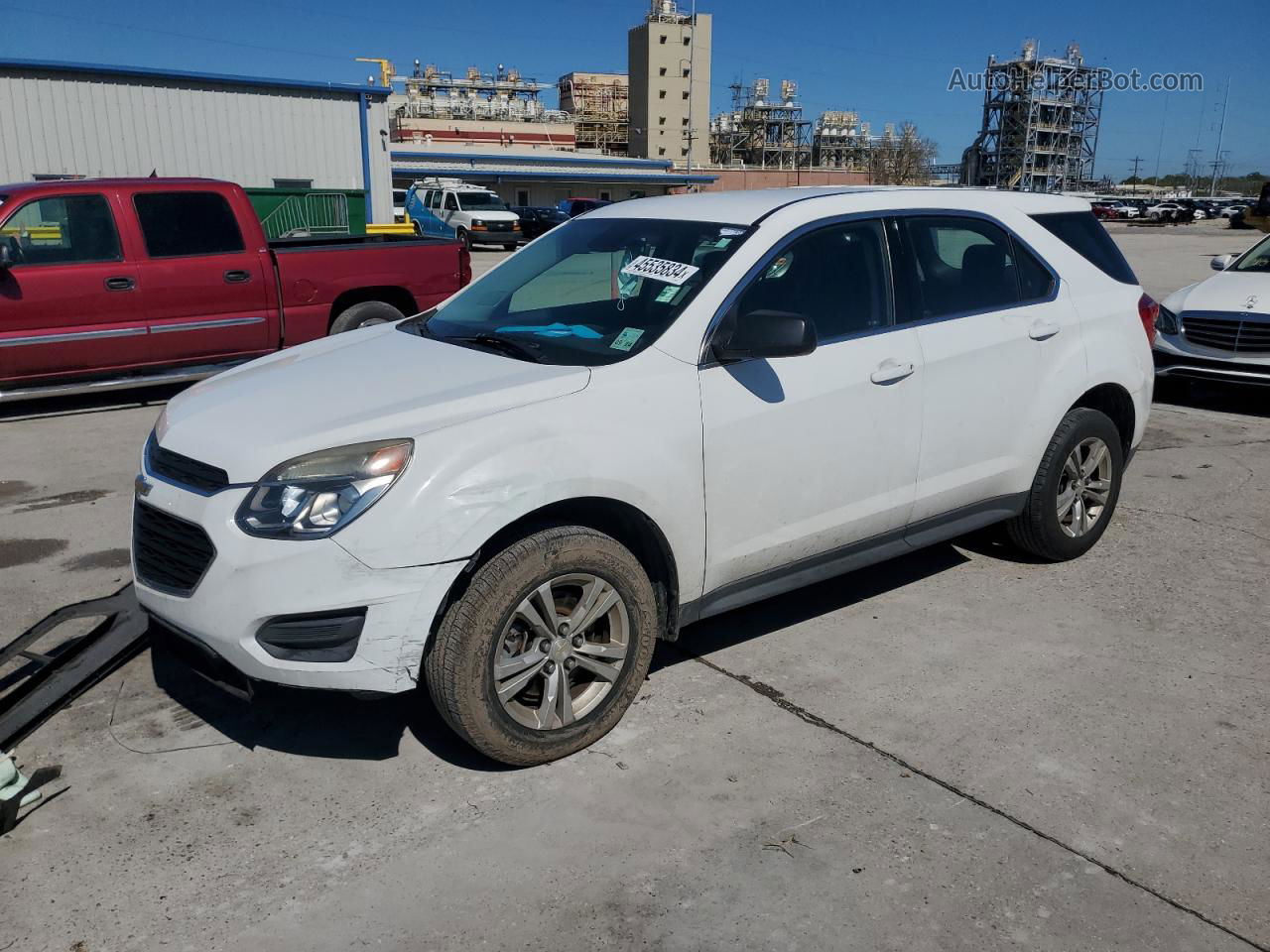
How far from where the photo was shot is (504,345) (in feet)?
12.4

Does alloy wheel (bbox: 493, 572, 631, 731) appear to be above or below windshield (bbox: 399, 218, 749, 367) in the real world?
below

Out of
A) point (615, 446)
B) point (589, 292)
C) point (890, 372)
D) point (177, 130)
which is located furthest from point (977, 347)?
point (177, 130)

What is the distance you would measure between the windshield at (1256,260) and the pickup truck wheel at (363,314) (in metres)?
7.92

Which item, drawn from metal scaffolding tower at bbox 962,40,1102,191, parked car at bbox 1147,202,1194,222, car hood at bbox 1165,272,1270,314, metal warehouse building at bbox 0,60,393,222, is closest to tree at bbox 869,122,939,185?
metal scaffolding tower at bbox 962,40,1102,191

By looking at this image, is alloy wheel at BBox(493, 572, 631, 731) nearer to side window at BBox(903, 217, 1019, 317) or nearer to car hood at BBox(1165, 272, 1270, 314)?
side window at BBox(903, 217, 1019, 317)

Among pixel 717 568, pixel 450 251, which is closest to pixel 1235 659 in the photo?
pixel 717 568

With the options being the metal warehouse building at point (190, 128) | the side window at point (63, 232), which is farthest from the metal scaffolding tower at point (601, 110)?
the side window at point (63, 232)

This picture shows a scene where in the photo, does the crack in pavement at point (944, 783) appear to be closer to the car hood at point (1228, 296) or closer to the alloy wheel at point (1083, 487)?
the alloy wheel at point (1083, 487)

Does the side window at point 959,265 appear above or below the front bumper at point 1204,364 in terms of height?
above

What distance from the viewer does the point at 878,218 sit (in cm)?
419

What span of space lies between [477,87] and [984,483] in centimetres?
13010

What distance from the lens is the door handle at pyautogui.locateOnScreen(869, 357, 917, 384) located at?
3967 mm

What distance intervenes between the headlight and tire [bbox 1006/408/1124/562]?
10.3 feet

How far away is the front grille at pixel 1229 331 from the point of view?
8.55 metres
